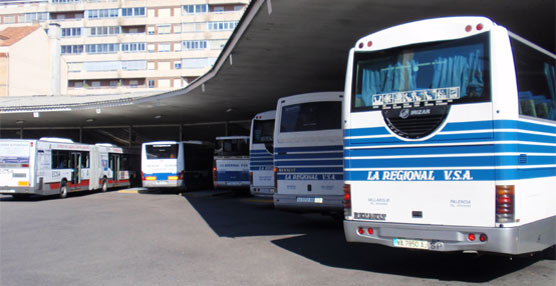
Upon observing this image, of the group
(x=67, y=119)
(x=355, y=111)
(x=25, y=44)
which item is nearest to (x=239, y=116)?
(x=67, y=119)

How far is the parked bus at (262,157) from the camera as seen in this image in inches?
688

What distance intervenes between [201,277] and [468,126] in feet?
13.9

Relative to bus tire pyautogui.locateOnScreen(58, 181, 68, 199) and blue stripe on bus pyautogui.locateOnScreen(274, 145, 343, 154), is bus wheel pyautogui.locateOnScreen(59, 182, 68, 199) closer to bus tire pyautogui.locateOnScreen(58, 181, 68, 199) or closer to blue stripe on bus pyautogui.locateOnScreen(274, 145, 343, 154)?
bus tire pyautogui.locateOnScreen(58, 181, 68, 199)

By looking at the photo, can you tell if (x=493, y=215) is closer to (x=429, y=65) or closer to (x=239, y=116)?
(x=429, y=65)

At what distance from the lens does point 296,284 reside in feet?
21.9

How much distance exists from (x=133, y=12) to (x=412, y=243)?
73.6 m

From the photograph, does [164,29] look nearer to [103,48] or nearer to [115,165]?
[103,48]

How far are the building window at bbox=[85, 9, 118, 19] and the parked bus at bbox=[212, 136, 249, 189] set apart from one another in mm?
56753

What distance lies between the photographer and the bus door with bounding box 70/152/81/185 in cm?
2372

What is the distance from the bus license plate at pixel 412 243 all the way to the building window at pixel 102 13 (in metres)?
74.0

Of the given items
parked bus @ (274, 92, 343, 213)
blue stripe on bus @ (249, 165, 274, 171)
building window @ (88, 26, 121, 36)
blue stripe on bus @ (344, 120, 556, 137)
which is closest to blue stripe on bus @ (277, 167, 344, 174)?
parked bus @ (274, 92, 343, 213)

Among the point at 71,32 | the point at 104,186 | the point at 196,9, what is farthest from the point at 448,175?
the point at 71,32

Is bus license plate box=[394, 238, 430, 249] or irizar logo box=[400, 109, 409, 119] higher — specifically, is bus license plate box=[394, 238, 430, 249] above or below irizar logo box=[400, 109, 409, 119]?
below

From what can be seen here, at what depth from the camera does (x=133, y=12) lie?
73312 millimetres
